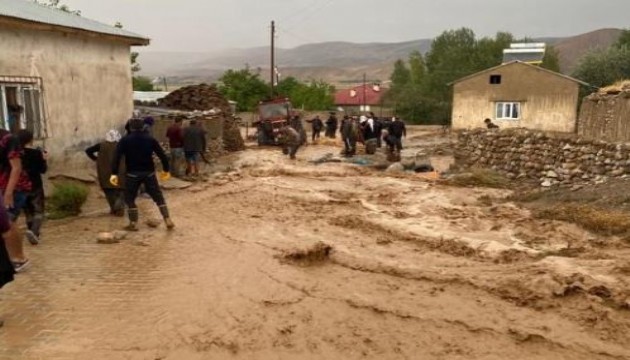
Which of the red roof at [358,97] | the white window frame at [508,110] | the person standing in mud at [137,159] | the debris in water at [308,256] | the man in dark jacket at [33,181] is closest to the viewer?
the man in dark jacket at [33,181]

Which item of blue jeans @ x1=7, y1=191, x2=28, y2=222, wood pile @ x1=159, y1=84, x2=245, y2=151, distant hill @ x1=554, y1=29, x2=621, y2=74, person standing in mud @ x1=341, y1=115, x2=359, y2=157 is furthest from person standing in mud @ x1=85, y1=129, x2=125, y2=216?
distant hill @ x1=554, y1=29, x2=621, y2=74

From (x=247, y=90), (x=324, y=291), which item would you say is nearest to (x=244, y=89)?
(x=247, y=90)

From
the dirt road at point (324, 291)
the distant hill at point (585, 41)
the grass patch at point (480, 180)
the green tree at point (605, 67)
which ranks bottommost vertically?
the dirt road at point (324, 291)

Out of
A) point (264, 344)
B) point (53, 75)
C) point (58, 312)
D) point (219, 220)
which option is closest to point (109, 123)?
point (53, 75)

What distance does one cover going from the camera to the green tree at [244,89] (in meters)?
47.9

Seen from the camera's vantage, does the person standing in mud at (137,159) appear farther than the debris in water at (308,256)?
Yes

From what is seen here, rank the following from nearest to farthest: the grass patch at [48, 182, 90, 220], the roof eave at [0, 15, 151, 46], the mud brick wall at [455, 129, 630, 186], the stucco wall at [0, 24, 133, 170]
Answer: the grass patch at [48, 182, 90, 220], the roof eave at [0, 15, 151, 46], the stucco wall at [0, 24, 133, 170], the mud brick wall at [455, 129, 630, 186]

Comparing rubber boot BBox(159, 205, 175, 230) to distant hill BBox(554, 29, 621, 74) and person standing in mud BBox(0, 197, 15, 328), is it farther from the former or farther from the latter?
distant hill BBox(554, 29, 621, 74)

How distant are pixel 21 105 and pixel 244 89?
1511 inches

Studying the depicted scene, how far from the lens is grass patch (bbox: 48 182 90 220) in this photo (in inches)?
368

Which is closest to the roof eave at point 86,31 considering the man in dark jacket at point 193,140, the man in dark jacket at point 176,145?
the man in dark jacket at point 176,145

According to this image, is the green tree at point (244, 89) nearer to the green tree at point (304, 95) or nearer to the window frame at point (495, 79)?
the green tree at point (304, 95)

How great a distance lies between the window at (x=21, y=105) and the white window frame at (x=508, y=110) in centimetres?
2987

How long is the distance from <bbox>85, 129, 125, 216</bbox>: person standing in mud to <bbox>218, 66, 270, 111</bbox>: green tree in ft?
125
